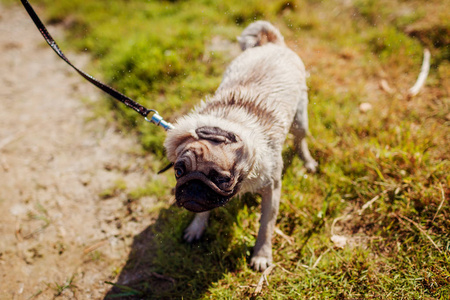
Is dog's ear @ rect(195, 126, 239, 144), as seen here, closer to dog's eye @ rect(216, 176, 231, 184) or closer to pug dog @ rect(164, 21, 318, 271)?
pug dog @ rect(164, 21, 318, 271)

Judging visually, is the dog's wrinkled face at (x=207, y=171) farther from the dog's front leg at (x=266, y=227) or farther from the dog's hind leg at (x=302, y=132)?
the dog's hind leg at (x=302, y=132)

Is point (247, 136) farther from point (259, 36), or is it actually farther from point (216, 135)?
point (259, 36)

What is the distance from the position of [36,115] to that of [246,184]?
13.7 feet

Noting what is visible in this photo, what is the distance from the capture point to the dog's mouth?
200cm

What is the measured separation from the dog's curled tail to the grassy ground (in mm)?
1146

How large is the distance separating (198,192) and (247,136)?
2.19 feet

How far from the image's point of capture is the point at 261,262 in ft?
9.40

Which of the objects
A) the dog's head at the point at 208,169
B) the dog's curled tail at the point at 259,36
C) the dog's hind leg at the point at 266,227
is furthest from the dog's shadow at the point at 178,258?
the dog's curled tail at the point at 259,36

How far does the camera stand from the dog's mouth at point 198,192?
200 cm

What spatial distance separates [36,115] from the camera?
4867 millimetres

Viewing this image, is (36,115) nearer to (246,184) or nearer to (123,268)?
(123,268)

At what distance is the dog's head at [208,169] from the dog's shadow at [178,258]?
107 cm

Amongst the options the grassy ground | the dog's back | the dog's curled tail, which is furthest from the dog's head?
the dog's curled tail

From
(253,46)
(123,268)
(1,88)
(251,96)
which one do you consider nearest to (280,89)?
(251,96)
